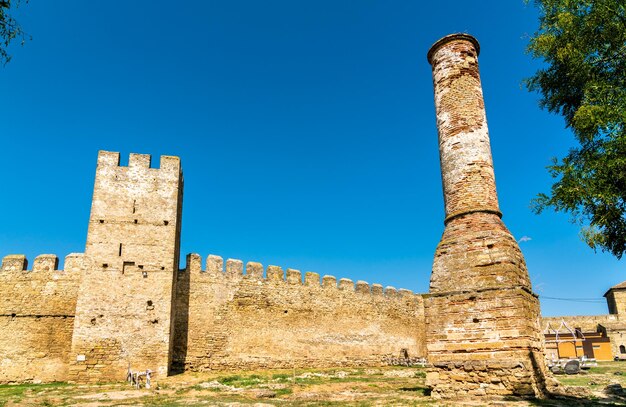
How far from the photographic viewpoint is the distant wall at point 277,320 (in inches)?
690

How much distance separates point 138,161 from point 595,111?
14.2 metres

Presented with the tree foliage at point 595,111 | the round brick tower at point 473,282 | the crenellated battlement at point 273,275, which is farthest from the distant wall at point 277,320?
the tree foliage at point 595,111

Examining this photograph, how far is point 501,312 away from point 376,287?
47.3 ft

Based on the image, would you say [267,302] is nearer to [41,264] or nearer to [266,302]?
[266,302]

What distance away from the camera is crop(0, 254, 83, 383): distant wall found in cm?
1479

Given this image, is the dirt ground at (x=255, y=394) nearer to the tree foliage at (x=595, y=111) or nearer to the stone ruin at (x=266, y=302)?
the stone ruin at (x=266, y=302)

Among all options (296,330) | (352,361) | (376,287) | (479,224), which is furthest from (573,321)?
(479,224)

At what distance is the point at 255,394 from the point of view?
1115 cm

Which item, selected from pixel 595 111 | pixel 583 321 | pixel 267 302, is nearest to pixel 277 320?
pixel 267 302

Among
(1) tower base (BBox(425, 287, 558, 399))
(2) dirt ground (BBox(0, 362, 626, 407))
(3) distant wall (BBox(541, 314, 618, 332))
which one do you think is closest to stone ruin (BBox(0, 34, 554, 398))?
(1) tower base (BBox(425, 287, 558, 399))

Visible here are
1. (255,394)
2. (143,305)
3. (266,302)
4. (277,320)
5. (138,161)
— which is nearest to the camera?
(255,394)

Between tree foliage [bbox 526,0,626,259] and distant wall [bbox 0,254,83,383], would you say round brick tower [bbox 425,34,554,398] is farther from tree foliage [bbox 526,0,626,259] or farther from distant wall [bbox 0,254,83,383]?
distant wall [bbox 0,254,83,383]

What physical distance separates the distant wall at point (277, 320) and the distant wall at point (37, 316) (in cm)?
359

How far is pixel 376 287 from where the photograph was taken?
77.4 ft
